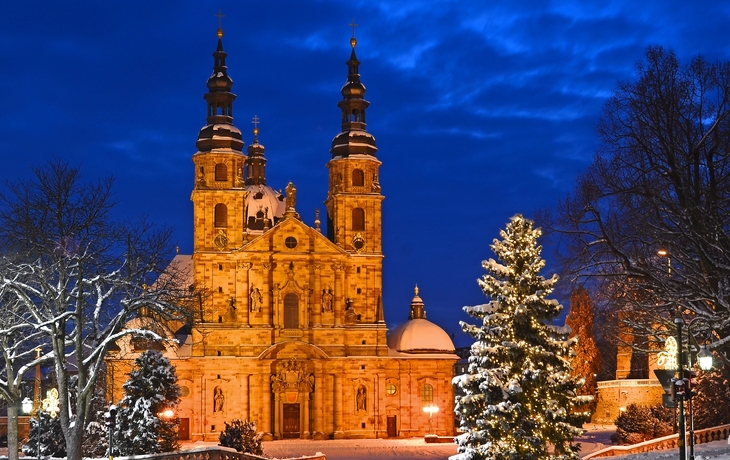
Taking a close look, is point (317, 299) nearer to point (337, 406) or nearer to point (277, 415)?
point (337, 406)

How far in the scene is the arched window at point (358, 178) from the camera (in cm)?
7250

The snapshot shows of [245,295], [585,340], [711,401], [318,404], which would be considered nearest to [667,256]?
[711,401]

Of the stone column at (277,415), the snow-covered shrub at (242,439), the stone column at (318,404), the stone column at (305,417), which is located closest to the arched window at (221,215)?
the stone column at (277,415)

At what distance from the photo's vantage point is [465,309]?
2936 cm

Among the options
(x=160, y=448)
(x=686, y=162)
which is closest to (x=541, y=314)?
(x=686, y=162)

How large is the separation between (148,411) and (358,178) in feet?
92.8

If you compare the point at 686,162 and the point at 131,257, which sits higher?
the point at 686,162

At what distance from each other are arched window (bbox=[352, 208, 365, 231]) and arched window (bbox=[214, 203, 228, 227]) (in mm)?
8454

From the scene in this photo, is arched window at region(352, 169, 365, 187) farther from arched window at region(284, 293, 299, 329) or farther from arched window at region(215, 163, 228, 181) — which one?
arched window at region(284, 293, 299, 329)

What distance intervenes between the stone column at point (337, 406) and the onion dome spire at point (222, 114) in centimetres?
1627

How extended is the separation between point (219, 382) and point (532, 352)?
139 ft

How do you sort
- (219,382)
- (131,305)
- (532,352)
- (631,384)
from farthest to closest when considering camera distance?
(631,384)
(219,382)
(131,305)
(532,352)

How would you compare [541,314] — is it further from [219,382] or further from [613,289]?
[219,382]

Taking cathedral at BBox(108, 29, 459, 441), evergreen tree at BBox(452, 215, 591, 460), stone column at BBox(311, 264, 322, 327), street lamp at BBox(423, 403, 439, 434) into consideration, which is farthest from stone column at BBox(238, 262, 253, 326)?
evergreen tree at BBox(452, 215, 591, 460)
